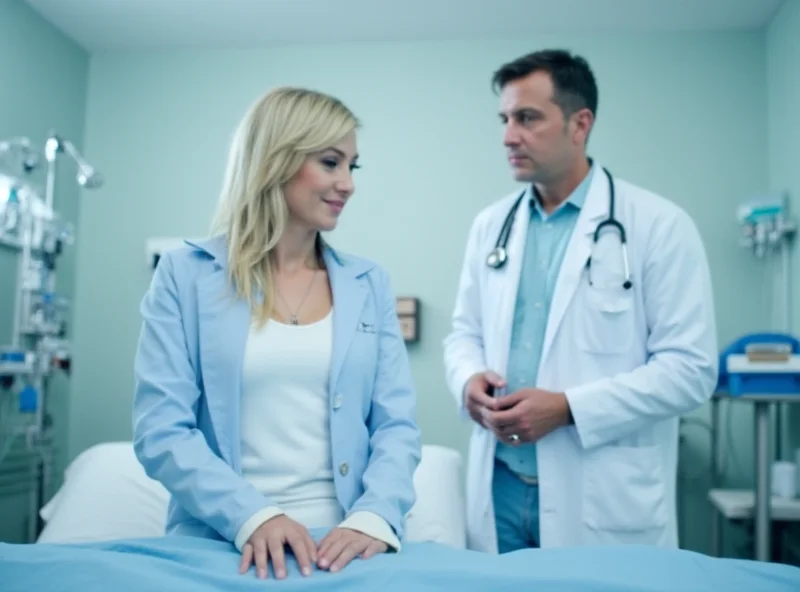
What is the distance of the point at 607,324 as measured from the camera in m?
1.66

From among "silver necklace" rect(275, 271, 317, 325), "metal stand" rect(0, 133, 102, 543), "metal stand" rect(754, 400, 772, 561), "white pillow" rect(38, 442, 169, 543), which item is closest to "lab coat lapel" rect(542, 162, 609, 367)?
"silver necklace" rect(275, 271, 317, 325)

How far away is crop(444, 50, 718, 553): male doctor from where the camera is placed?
1602 millimetres

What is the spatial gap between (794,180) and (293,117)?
2.18 meters

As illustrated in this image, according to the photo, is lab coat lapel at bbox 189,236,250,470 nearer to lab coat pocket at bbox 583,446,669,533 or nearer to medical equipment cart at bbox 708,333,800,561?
lab coat pocket at bbox 583,446,669,533

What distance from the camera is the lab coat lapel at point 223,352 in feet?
3.94

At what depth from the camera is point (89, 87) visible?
341cm

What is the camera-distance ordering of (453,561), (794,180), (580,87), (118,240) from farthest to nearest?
(118,240), (794,180), (580,87), (453,561)

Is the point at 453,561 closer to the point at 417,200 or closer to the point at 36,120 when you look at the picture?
the point at 417,200

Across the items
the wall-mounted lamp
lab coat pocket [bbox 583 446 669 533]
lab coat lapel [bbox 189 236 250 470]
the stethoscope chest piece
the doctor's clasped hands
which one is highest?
the stethoscope chest piece

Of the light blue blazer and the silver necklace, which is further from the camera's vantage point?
the silver necklace

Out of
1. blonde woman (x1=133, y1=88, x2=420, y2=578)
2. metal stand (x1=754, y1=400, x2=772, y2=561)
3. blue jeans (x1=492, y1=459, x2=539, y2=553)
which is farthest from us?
metal stand (x1=754, y1=400, x2=772, y2=561)

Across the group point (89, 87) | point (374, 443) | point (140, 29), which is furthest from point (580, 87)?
point (89, 87)

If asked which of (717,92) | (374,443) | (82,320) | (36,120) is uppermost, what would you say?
(717,92)

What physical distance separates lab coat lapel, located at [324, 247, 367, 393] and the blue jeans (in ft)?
2.02
